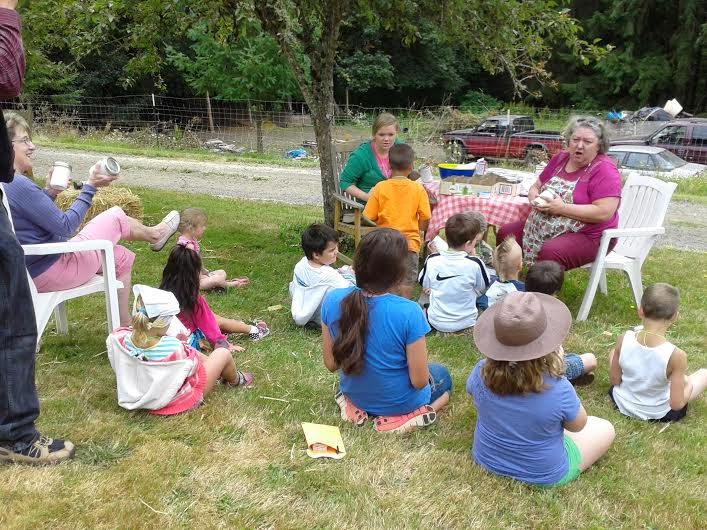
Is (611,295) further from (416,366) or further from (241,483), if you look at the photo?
(241,483)

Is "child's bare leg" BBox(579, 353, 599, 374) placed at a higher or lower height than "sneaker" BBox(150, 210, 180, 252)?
lower

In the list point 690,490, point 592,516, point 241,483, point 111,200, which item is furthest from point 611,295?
point 111,200

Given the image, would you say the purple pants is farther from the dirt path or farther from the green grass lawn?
the dirt path

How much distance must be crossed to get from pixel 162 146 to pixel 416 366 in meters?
16.7

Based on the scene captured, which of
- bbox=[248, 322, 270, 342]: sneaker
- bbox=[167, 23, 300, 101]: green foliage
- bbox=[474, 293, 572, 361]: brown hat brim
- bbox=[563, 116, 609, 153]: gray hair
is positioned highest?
bbox=[167, 23, 300, 101]: green foliage

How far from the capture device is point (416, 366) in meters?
2.77

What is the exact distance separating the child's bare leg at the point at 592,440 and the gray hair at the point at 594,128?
7.52 ft

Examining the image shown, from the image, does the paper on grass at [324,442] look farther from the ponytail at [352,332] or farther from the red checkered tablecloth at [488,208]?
the red checkered tablecloth at [488,208]

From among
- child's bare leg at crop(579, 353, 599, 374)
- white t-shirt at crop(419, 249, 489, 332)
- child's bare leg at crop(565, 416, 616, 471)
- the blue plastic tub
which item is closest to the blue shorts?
child's bare leg at crop(579, 353, 599, 374)

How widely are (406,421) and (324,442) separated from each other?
0.41 meters

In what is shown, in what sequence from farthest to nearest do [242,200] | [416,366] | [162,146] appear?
1. [162,146]
2. [242,200]
3. [416,366]

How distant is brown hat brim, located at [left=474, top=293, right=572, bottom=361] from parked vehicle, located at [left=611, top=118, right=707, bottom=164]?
13.3m

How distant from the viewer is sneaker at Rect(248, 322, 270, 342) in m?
4.10

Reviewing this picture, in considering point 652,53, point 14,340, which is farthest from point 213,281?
point 652,53
